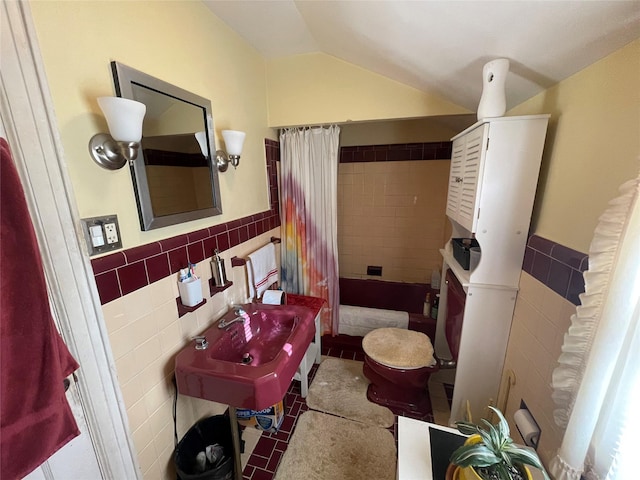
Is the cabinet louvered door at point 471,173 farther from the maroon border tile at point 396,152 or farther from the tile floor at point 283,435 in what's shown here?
the tile floor at point 283,435

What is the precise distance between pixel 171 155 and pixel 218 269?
0.60m

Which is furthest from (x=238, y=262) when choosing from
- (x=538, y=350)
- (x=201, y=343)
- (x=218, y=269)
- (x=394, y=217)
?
(x=394, y=217)

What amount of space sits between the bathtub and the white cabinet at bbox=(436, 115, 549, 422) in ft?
2.36

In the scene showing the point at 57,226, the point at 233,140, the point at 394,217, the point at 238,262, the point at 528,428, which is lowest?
the point at 528,428

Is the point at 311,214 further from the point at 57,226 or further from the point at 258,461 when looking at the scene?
the point at 258,461

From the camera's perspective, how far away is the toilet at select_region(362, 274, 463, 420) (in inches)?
63.5

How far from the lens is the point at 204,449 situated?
1.33 metres

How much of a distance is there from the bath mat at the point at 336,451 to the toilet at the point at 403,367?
0.77ft

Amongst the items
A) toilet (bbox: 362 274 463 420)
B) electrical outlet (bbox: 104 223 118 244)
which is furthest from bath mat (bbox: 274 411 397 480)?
electrical outlet (bbox: 104 223 118 244)

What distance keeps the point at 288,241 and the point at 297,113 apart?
101 centimetres

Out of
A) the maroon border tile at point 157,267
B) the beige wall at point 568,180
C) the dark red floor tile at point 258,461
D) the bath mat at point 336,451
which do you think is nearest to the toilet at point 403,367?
the bath mat at point 336,451

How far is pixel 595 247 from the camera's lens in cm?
68

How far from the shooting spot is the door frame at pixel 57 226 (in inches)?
25.1

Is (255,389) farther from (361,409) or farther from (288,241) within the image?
(288,241)
